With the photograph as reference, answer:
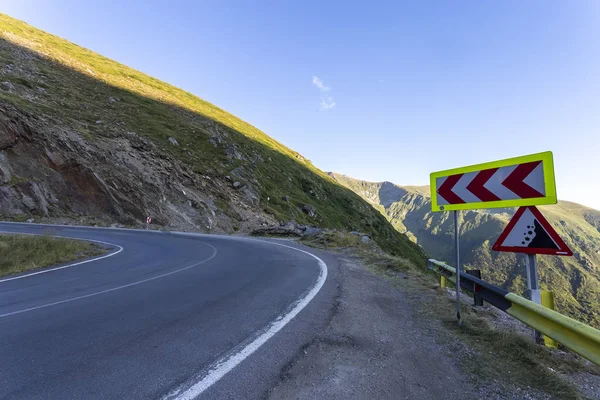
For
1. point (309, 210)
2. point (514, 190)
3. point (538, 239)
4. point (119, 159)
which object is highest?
point (119, 159)

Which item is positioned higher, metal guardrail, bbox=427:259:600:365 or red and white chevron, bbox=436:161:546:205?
red and white chevron, bbox=436:161:546:205

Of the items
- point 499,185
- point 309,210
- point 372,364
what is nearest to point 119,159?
point 309,210

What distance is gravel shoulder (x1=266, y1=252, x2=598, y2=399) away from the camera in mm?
3045

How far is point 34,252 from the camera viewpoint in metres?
12.0

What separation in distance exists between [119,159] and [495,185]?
35.3m

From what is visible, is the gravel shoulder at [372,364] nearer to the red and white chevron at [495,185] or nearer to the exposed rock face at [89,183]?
the red and white chevron at [495,185]

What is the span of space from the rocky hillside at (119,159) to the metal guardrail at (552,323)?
97.1 ft

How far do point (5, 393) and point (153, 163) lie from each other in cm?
3582

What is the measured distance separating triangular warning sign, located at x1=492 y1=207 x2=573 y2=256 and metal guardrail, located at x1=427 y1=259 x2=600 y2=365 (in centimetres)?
65

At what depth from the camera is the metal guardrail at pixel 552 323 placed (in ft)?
9.43

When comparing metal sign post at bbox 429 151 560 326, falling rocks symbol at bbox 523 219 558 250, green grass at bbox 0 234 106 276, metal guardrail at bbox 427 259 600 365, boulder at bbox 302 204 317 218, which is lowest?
boulder at bbox 302 204 317 218

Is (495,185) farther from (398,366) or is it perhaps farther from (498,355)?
(398,366)

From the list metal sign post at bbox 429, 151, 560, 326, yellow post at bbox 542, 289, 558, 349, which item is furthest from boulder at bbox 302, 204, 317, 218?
yellow post at bbox 542, 289, 558, 349

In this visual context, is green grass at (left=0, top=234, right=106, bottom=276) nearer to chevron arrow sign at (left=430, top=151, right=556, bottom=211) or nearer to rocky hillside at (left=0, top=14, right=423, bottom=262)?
chevron arrow sign at (left=430, top=151, right=556, bottom=211)
